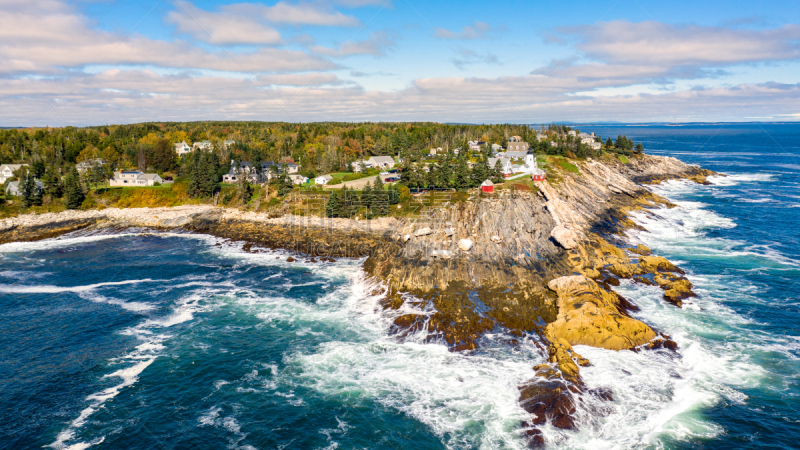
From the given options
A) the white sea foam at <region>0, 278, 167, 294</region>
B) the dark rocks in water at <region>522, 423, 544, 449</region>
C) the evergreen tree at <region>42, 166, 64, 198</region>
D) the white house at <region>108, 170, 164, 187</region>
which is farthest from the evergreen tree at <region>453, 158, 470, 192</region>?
the evergreen tree at <region>42, 166, 64, 198</region>

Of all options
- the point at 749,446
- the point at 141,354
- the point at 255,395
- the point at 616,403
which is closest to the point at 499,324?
the point at 616,403

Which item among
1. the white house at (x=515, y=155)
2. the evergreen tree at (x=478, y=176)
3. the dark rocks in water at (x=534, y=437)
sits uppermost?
the white house at (x=515, y=155)

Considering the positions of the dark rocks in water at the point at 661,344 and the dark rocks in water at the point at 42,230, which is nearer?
the dark rocks in water at the point at 661,344

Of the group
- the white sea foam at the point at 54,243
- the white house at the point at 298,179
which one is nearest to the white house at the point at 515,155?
the white house at the point at 298,179

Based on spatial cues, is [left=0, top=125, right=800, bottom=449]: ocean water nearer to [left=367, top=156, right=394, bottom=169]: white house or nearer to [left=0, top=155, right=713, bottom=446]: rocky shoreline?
[left=0, top=155, right=713, bottom=446]: rocky shoreline

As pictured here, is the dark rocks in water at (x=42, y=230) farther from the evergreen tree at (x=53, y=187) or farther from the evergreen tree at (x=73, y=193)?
the evergreen tree at (x=53, y=187)

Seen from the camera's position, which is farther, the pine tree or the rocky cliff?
the pine tree

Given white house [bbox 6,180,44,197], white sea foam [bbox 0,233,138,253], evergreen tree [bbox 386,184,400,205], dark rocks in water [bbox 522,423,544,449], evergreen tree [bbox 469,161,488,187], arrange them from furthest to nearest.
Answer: white house [bbox 6,180,44,197], evergreen tree [bbox 469,161,488,187], evergreen tree [bbox 386,184,400,205], white sea foam [bbox 0,233,138,253], dark rocks in water [bbox 522,423,544,449]
